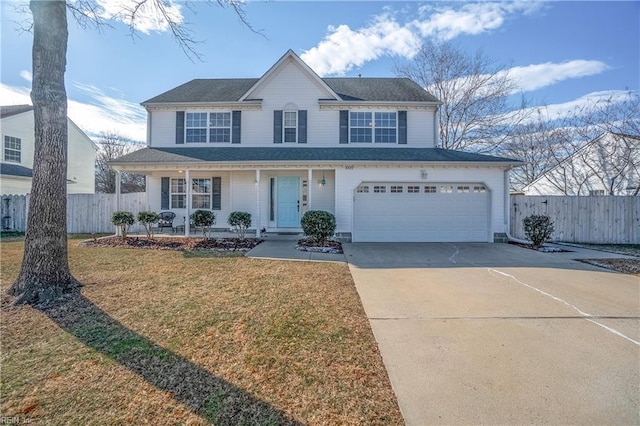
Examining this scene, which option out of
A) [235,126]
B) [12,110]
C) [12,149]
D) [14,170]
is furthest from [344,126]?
[12,110]

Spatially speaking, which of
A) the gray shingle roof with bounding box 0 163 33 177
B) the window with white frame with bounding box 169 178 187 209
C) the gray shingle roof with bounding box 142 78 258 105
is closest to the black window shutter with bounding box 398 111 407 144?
the gray shingle roof with bounding box 142 78 258 105

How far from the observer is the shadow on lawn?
2.14m

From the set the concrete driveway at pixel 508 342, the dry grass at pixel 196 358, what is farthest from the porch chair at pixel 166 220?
the concrete driveway at pixel 508 342

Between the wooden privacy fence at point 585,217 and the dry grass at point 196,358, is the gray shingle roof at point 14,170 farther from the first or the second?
the wooden privacy fence at point 585,217

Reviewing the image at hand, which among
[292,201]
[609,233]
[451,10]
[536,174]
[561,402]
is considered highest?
[451,10]

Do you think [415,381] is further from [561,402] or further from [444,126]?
[444,126]

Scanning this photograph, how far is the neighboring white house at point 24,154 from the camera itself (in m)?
16.6

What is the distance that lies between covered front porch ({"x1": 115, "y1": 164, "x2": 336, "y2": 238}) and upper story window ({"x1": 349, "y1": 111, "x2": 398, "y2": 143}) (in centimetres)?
238

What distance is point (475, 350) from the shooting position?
321 centimetres

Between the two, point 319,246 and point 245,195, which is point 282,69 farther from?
point 319,246

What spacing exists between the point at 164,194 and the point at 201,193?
1.68 metres

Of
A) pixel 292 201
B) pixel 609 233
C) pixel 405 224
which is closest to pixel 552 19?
pixel 609 233

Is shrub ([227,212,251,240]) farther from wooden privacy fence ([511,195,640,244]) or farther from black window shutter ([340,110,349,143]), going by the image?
wooden privacy fence ([511,195,640,244])

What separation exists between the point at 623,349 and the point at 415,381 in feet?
8.58
